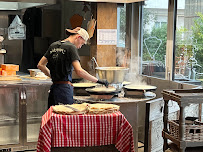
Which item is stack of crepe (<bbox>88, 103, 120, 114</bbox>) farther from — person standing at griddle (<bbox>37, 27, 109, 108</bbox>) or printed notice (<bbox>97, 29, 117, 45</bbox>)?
printed notice (<bbox>97, 29, 117, 45</bbox>)

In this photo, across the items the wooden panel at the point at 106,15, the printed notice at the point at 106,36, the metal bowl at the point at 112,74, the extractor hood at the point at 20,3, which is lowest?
the metal bowl at the point at 112,74

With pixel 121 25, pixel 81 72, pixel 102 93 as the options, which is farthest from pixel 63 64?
pixel 121 25

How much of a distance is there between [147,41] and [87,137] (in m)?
2.98

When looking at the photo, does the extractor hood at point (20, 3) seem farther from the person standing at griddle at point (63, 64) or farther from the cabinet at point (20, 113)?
the person standing at griddle at point (63, 64)

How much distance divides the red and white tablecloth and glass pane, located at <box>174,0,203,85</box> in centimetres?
182

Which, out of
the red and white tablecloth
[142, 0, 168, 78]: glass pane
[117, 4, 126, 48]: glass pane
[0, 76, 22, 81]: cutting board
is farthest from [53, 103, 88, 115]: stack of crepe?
[117, 4, 126, 48]: glass pane

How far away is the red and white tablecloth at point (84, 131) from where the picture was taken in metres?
3.19

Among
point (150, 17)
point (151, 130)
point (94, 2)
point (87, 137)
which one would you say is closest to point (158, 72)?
point (150, 17)


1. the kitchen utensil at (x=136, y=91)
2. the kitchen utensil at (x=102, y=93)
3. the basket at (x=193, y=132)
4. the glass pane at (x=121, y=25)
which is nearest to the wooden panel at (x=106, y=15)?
the glass pane at (x=121, y=25)

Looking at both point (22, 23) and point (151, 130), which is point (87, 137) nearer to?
point (151, 130)

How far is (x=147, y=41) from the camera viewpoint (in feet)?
19.5

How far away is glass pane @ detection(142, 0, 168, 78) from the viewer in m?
5.47

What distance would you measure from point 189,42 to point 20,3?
8.45ft

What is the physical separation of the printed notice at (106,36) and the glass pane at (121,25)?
23 centimetres
